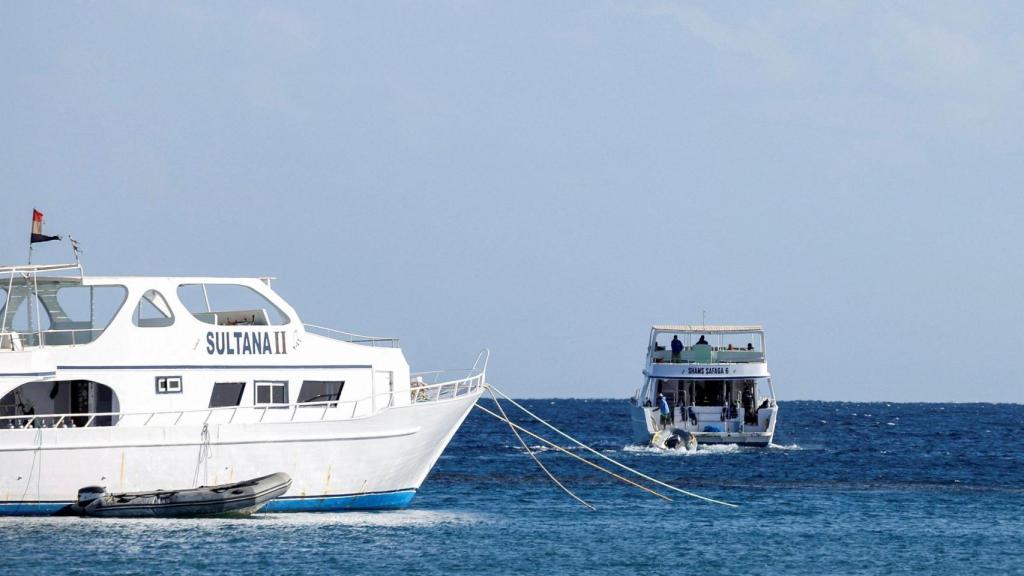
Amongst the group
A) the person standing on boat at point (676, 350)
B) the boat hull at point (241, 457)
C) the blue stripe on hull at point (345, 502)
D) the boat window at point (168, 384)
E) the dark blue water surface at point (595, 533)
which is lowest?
the dark blue water surface at point (595, 533)

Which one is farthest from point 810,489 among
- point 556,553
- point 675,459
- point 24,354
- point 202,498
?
point 24,354

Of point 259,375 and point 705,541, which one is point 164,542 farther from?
point 705,541

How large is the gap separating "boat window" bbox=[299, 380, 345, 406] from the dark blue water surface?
2.33 metres

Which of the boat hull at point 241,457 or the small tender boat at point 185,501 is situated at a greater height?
the boat hull at point 241,457

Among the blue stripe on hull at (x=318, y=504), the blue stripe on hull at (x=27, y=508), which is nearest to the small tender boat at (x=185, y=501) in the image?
the blue stripe on hull at (x=27, y=508)

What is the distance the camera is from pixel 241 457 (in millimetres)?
27531

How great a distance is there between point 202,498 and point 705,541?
9.51 m

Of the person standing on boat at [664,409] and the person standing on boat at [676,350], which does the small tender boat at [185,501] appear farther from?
the person standing on boat at [676,350]

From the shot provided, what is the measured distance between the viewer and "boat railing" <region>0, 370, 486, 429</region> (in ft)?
90.4

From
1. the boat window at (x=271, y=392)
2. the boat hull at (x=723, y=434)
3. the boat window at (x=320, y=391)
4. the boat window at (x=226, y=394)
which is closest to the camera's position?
the boat window at (x=226, y=394)

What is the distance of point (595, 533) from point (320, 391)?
6102mm

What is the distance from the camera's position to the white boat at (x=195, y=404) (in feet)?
87.8

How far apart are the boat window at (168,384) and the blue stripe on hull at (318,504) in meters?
2.73

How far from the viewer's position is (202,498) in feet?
88.4
